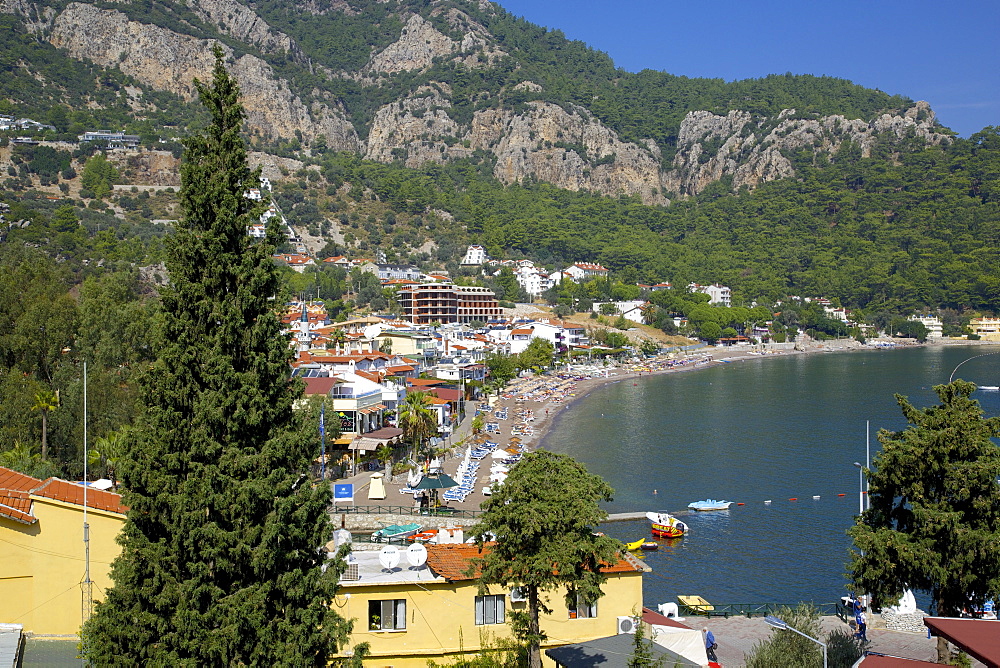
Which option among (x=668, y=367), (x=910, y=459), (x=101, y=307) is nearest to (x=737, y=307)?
(x=668, y=367)

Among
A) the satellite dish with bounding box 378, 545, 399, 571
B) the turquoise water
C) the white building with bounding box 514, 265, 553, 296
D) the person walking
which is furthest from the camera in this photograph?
the white building with bounding box 514, 265, 553, 296

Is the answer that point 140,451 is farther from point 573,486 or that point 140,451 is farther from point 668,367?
point 668,367

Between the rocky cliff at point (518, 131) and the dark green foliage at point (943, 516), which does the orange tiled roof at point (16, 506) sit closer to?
the dark green foliage at point (943, 516)

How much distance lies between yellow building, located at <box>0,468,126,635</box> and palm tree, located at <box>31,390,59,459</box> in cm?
1463

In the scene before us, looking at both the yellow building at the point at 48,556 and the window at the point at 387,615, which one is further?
the window at the point at 387,615

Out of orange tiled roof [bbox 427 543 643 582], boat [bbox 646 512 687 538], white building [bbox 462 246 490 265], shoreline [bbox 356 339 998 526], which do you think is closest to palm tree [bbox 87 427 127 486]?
shoreline [bbox 356 339 998 526]

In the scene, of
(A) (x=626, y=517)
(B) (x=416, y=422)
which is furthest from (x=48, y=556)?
(B) (x=416, y=422)

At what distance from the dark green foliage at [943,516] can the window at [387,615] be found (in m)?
6.62

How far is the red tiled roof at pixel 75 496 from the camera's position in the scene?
10227 mm

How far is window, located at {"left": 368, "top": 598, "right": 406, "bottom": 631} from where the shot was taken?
37.2 feet

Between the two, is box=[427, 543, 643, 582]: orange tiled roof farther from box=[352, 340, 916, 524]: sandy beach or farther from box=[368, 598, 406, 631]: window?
box=[352, 340, 916, 524]: sandy beach

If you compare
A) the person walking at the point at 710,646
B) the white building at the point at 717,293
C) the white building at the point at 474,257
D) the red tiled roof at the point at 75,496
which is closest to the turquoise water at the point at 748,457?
the person walking at the point at 710,646

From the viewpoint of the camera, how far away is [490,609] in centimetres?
1179

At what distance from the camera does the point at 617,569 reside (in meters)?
12.3
